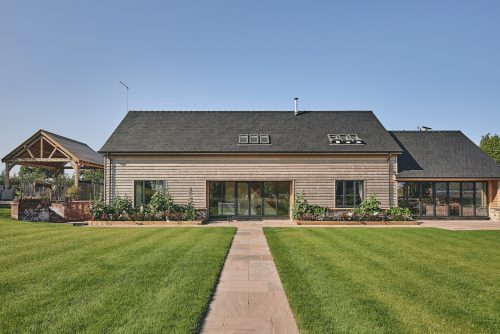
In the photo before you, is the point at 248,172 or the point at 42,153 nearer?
the point at 248,172

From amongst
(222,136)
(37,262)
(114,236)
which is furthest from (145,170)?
(37,262)

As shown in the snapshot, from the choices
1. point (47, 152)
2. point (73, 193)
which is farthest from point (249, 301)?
point (47, 152)

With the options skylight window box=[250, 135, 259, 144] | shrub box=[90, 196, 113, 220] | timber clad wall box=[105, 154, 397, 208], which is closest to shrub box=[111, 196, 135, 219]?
shrub box=[90, 196, 113, 220]

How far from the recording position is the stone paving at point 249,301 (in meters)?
4.55

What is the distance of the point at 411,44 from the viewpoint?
15836 millimetres

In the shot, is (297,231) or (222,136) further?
(222,136)

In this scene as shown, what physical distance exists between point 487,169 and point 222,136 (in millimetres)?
15994

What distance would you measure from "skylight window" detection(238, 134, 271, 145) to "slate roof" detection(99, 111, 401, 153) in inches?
12.1

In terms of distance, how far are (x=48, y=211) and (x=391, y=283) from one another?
58.8ft

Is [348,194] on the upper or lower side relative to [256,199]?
upper

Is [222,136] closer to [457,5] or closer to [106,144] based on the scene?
[106,144]

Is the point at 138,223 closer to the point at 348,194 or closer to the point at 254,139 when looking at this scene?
the point at 254,139

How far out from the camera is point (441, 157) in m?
19.9

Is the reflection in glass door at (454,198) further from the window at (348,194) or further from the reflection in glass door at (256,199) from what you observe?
the reflection in glass door at (256,199)
